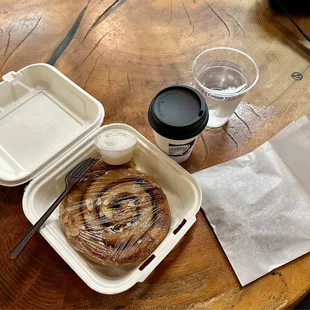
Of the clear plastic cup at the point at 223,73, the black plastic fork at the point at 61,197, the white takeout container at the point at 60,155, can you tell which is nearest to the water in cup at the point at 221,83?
the clear plastic cup at the point at 223,73

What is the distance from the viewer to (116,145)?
0.64 m

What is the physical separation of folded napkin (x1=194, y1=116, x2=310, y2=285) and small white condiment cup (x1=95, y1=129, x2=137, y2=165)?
0.14m

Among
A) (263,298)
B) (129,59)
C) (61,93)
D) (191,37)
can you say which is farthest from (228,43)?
(263,298)

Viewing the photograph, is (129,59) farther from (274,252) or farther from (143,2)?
(274,252)

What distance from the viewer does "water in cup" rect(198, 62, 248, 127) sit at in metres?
0.70

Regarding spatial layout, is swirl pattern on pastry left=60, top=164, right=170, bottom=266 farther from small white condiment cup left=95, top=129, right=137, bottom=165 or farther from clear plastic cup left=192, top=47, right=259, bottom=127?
clear plastic cup left=192, top=47, right=259, bottom=127

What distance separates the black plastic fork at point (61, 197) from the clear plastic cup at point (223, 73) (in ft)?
0.87

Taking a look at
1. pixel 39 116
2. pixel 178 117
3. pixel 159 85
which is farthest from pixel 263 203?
pixel 39 116

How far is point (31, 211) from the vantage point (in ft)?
1.95

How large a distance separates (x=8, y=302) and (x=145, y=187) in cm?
28

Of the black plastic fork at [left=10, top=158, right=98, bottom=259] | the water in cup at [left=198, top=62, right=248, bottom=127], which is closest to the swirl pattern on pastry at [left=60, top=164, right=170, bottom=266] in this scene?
the black plastic fork at [left=10, top=158, right=98, bottom=259]

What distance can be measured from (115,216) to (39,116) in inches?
12.1

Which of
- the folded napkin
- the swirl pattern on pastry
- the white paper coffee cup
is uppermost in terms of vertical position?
the white paper coffee cup

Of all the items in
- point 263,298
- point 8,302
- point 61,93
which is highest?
point 61,93
